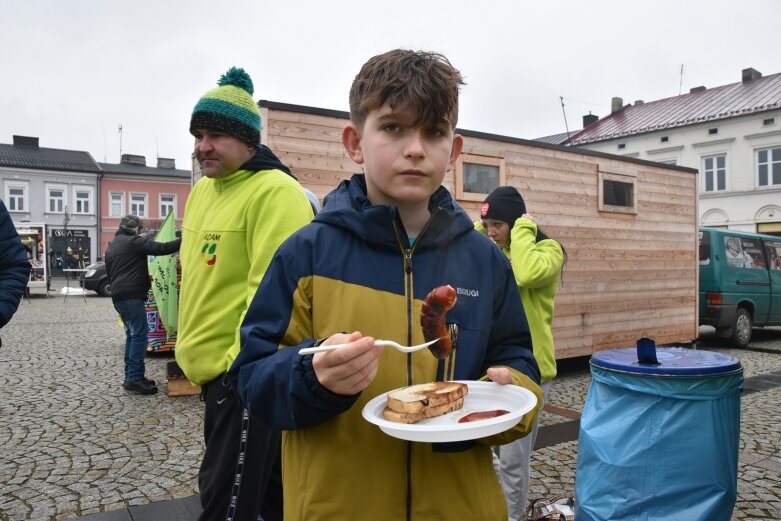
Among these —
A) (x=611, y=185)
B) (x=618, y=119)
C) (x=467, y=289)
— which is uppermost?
(x=618, y=119)

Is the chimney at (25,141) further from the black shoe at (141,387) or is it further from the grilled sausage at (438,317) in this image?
the grilled sausage at (438,317)

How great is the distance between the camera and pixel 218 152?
7.42 ft

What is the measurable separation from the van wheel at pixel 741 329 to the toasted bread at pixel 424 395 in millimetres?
11989

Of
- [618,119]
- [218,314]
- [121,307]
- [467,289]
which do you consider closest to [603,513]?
[467,289]

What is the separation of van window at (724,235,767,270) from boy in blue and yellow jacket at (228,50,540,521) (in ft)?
38.5

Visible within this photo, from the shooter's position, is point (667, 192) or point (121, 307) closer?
point (121, 307)

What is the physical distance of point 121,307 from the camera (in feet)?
22.9

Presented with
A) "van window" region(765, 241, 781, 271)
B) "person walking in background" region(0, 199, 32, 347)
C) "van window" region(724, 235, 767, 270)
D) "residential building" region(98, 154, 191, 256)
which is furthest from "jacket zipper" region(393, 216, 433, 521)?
"residential building" region(98, 154, 191, 256)

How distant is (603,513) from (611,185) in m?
7.04

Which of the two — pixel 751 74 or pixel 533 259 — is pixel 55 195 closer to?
pixel 533 259

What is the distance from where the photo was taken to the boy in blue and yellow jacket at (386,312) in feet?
4.28

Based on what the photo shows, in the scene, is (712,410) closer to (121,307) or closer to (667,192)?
(121,307)

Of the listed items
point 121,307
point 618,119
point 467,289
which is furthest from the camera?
point 618,119

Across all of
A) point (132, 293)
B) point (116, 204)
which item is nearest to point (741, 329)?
point (132, 293)
